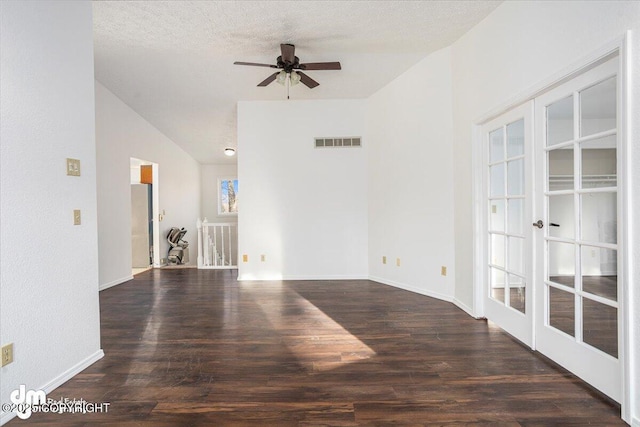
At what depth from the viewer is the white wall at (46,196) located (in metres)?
1.90

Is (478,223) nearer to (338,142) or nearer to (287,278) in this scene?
(338,142)

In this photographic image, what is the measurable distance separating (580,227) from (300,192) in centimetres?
391

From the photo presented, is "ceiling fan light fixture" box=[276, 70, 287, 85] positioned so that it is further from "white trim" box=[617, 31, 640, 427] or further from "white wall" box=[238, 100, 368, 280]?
"white trim" box=[617, 31, 640, 427]

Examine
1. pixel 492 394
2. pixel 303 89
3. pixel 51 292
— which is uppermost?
pixel 303 89

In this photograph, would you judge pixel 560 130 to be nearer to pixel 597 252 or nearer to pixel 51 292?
pixel 597 252

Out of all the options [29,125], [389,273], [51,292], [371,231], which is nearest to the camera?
[29,125]

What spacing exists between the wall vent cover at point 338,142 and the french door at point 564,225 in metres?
2.53

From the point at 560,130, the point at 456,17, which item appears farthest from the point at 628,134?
the point at 456,17

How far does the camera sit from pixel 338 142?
5504 millimetres

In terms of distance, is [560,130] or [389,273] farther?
[389,273]

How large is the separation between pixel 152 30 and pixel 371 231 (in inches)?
153

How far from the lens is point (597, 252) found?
6.86 ft

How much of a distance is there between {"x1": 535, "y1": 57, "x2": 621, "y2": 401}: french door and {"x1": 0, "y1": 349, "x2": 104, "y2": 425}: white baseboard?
11.2 ft

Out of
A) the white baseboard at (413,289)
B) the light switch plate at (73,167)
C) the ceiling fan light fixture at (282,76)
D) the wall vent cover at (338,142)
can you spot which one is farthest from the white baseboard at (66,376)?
the wall vent cover at (338,142)
